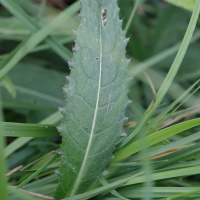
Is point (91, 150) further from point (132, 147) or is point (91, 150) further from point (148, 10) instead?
point (148, 10)

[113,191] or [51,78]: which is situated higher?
[51,78]

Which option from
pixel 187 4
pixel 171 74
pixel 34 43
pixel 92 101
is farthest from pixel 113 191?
pixel 187 4

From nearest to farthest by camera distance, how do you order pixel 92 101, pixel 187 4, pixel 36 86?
pixel 92 101, pixel 187 4, pixel 36 86

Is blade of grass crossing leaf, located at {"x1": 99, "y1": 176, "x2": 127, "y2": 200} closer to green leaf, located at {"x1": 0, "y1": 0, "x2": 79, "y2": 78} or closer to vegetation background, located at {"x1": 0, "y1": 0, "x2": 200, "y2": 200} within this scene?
vegetation background, located at {"x1": 0, "y1": 0, "x2": 200, "y2": 200}

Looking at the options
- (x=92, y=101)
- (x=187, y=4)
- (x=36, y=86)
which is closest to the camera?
(x=92, y=101)

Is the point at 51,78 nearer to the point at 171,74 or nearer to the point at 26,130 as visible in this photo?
the point at 26,130

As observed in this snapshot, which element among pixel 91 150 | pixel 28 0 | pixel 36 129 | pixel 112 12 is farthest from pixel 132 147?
pixel 28 0
